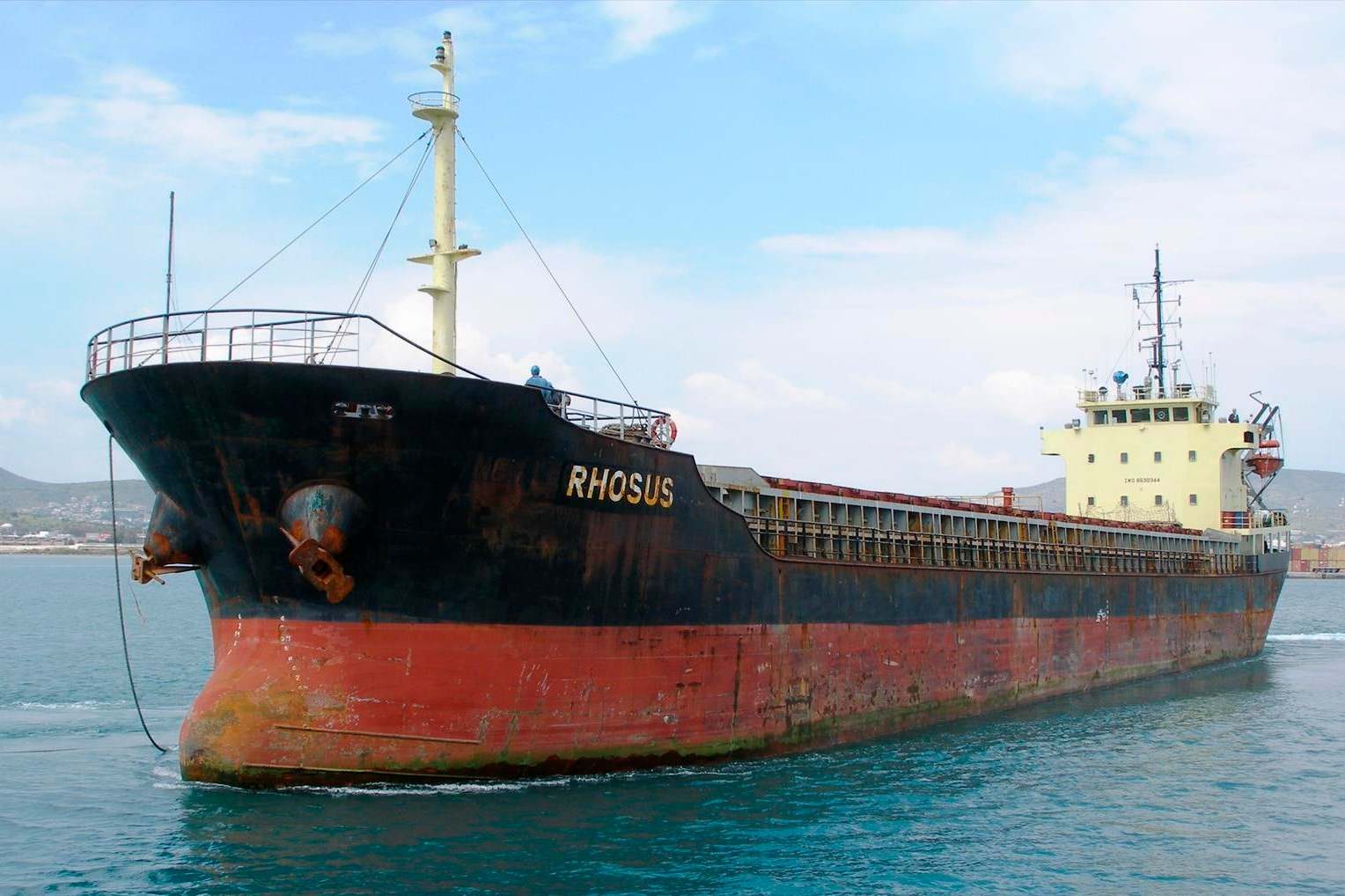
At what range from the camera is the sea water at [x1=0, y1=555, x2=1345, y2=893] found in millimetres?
12484

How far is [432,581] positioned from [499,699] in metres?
1.78

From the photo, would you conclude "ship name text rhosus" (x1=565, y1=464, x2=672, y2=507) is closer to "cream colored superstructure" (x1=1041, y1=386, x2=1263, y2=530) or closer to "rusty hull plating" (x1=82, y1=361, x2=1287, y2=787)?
"rusty hull plating" (x1=82, y1=361, x2=1287, y2=787)

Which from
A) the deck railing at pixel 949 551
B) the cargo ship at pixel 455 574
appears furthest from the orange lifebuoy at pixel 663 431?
the deck railing at pixel 949 551

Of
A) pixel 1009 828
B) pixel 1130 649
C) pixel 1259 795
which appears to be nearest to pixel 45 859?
pixel 1009 828

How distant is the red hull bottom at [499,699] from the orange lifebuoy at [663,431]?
280 cm

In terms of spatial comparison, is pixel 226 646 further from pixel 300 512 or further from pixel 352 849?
pixel 352 849

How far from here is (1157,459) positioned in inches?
1508

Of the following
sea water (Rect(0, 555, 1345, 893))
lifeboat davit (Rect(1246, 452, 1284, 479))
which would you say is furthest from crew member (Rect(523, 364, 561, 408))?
lifeboat davit (Rect(1246, 452, 1284, 479))

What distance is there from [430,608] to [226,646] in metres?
3.16

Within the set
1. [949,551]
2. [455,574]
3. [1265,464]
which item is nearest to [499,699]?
[455,574]

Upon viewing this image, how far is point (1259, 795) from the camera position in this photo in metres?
17.2

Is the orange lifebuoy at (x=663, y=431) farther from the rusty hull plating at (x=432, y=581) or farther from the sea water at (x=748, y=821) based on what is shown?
the sea water at (x=748, y=821)

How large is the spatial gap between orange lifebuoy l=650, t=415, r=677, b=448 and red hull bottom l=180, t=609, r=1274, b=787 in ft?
9.19

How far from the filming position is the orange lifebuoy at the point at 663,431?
17656 mm
